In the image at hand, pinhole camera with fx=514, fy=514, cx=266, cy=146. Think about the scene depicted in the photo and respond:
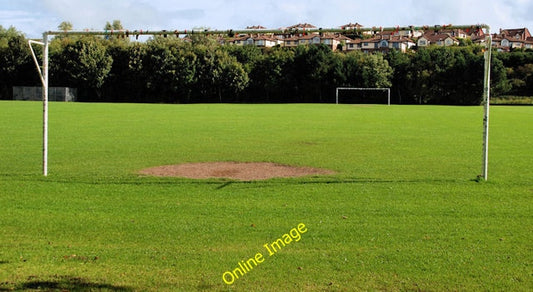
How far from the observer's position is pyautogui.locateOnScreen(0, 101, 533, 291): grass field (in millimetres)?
6855

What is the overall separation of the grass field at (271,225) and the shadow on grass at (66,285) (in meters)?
0.02

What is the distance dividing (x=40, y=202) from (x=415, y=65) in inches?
3453

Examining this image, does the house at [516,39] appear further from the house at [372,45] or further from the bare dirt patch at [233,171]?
the bare dirt patch at [233,171]

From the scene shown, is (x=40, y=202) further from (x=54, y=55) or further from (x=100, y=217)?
(x=54, y=55)

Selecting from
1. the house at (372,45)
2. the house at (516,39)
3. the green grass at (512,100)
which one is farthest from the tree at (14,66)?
the house at (516,39)

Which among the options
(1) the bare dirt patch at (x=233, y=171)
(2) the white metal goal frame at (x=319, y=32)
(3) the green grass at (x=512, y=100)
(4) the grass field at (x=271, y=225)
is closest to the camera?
(4) the grass field at (x=271, y=225)

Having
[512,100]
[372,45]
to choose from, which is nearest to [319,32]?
[512,100]

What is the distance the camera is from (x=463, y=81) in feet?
289

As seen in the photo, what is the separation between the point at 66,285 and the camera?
6461mm

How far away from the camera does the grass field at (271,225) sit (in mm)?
6855

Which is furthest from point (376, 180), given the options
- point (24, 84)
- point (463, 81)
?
point (24, 84)

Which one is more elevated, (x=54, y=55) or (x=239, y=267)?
(x=54, y=55)

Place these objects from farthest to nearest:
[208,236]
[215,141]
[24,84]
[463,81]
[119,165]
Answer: [24,84]
[463,81]
[215,141]
[119,165]
[208,236]

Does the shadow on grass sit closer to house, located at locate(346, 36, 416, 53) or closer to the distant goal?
the distant goal
